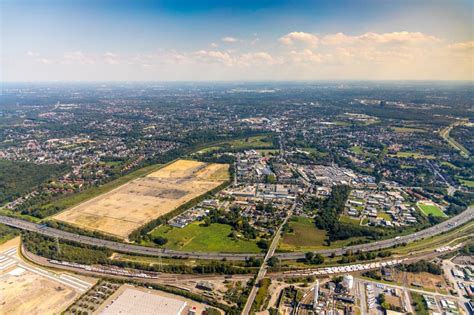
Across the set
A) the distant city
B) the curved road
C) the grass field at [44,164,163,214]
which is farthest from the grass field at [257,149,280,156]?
the curved road

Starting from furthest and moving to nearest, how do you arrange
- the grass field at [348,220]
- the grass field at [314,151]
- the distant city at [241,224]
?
1. the grass field at [314,151]
2. the grass field at [348,220]
3. the distant city at [241,224]

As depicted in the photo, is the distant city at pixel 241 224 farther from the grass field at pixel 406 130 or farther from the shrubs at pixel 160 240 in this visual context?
the grass field at pixel 406 130

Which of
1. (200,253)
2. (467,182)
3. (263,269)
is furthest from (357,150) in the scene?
(200,253)

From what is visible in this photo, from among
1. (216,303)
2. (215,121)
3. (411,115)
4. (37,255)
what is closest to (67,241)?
(37,255)

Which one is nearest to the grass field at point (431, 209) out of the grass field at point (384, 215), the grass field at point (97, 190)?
the grass field at point (384, 215)

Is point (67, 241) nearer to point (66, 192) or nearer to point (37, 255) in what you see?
point (37, 255)
